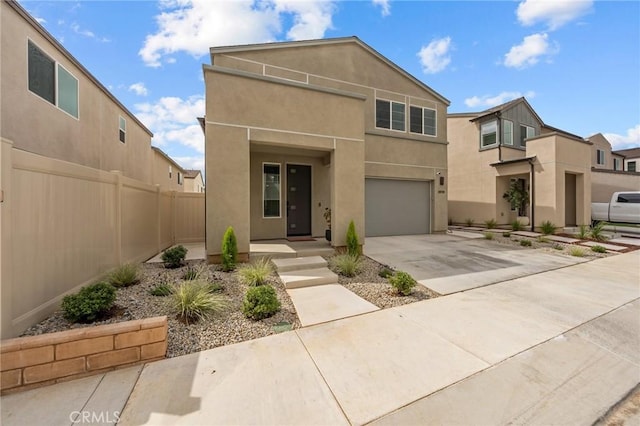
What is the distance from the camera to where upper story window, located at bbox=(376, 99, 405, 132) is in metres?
11.3

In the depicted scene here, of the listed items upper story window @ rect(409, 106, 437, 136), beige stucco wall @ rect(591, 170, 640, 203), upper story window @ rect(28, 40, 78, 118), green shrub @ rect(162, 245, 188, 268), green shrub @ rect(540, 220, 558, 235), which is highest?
upper story window @ rect(409, 106, 437, 136)

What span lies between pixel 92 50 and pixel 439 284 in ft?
37.0

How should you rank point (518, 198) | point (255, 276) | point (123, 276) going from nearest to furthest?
point (123, 276)
point (255, 276)
point (518, 198)

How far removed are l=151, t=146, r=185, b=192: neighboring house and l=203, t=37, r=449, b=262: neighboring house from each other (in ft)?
28.2

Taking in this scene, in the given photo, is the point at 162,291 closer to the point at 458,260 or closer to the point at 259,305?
the point at 259,305

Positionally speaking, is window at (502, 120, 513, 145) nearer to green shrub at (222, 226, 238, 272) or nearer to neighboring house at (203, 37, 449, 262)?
neighboring house at (203, 37, 449, 262)

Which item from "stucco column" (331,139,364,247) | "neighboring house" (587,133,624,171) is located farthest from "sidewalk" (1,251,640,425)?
"neighboring house" (587,133,624,171)

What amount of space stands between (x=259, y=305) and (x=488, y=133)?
55.0 feet

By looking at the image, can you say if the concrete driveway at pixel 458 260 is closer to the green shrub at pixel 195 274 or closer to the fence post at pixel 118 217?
the green shrub at pixel 195 274

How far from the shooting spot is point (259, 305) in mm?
3855

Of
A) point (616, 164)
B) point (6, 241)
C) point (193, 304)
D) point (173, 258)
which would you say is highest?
point (616, 164)

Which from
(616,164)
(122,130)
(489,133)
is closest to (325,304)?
(122,130)

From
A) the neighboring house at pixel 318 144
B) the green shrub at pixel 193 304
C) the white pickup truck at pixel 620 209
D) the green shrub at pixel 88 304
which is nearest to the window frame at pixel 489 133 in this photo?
the neighboring house at pixel 318 144

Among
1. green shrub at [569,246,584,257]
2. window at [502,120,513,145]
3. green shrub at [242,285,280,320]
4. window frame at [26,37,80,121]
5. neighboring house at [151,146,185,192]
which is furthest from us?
neighboring house at [151,146,185,192]
